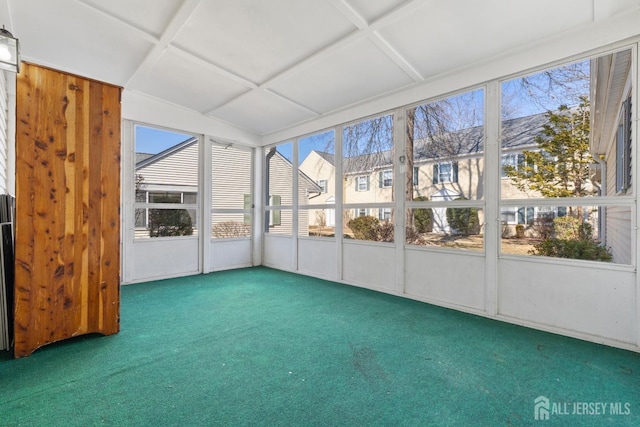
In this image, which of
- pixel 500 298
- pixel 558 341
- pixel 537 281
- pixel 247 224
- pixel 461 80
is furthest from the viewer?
pixel 247 224

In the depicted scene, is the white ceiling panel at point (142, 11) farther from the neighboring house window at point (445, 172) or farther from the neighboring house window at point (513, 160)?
the neighboring house window at point (513, 160)

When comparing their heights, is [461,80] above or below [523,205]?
above

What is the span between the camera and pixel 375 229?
4664 mm

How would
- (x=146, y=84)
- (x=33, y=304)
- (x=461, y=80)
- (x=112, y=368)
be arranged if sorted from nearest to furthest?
(x=112, y=368) < (x=33, y=304) < (x=461, y=80) < (x=146, y=84)

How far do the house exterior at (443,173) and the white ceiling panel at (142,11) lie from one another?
3025 millimetres

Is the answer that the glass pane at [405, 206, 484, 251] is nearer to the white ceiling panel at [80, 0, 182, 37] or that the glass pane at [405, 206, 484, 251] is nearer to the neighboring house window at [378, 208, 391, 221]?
the neighboring house window at [378, 208, 391, 221]

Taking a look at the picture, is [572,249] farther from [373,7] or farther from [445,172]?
[373,7]

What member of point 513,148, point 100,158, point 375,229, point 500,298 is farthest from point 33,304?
point 513,148

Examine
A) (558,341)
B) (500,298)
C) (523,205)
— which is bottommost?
(558,341)

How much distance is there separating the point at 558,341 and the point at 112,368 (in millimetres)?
3829

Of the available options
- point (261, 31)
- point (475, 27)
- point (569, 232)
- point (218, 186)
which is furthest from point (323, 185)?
point (569, 232)

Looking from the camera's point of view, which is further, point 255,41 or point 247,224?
point 247,224

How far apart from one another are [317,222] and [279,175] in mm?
1474

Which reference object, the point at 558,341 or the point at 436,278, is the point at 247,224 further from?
the point at 558,341
